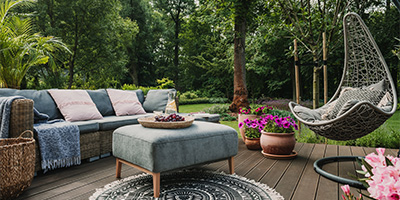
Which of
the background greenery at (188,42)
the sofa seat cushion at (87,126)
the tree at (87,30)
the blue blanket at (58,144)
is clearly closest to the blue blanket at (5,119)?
the blue blanket at (58,144)

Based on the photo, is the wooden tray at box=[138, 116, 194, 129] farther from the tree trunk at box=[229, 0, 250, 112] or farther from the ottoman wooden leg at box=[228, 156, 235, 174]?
the tree trunk at box=[229, 0, 250, 112]

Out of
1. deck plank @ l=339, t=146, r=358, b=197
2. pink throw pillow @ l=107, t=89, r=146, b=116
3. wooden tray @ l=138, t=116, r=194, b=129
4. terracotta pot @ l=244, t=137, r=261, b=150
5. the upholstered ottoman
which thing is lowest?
deck plank @ l=339, t=146, r=358, b=197

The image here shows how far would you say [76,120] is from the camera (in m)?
3.15

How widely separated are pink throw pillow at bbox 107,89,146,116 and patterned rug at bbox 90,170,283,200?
63.5 inches

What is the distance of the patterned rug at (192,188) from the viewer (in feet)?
6.38

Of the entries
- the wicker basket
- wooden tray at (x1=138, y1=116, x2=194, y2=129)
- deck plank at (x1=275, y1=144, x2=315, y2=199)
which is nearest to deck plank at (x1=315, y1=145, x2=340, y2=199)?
deck plank at (x1=275, y1=144, x2=315, y2=199)

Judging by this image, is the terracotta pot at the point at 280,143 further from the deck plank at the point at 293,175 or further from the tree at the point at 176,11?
the tree at the point at 176,11

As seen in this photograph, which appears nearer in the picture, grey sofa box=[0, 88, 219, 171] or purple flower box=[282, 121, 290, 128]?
grey sofa box=[0, 88, 219, 171]

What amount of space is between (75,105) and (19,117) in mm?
951

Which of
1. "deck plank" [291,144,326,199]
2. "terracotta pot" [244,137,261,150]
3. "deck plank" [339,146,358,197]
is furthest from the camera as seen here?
"terracotta pot" [244,137,261,150]

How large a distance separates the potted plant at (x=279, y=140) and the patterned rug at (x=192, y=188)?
796 mm

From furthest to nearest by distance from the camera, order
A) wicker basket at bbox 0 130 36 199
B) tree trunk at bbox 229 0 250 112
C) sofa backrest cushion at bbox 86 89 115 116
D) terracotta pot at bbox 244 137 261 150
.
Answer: tree trunk at bbox 229 0 250 112, sofa backrest cushion at bbox 86 89 115 116, terracotta pot at bbox 244 137 261 150, wicker basket at bbox 0 130 36 199

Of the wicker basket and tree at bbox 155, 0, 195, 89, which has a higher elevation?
tree at bbox 155, 0, 195, 89

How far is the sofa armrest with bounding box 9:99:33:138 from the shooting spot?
90.4 inches
